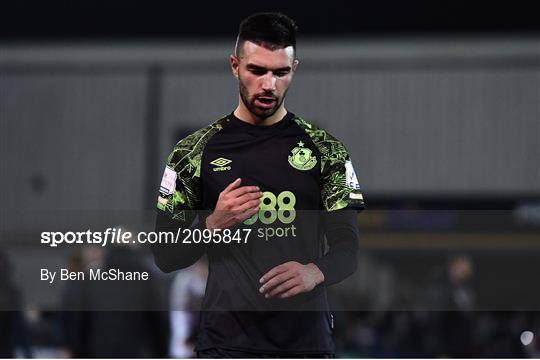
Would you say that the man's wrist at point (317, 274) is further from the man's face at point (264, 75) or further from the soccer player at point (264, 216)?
the man's face at point (264, 75)

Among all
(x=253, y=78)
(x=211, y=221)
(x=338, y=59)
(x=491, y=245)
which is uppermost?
(x=338, y=59)

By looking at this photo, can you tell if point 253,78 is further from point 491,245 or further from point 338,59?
point 338,59

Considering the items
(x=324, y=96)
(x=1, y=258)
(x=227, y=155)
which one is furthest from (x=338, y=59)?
(x=227, y=155)

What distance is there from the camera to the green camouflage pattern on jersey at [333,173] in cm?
425

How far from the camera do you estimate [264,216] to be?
4195mm

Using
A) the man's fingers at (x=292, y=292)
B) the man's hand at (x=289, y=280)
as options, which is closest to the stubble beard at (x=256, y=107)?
the man's hand at (x=289, y=280)

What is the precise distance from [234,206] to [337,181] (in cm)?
44

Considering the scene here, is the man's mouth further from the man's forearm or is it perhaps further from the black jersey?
the man's forearm

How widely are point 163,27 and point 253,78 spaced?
647 inches

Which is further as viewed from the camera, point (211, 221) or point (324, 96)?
point (324, 96)

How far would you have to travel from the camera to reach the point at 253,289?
13.7 feet

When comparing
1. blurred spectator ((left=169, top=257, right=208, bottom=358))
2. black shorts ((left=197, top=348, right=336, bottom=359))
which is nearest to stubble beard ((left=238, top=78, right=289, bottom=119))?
black shorts ((left=197, top=348, right=336, bottom=359))

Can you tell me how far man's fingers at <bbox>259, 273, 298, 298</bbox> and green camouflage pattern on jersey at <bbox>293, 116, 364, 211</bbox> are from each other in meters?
0.34

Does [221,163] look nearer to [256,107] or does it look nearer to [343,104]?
[256,107]
